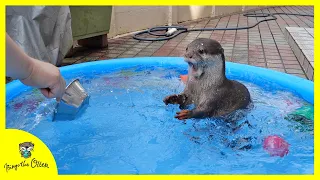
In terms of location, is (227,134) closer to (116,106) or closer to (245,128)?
(245,128)

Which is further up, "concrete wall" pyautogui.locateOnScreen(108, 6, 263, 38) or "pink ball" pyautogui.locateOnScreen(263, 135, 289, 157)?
"concrete wall" pyautogui.locateOnScreen(108, 6, 263, 38)

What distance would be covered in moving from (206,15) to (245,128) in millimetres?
7483

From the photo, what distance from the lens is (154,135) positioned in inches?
106

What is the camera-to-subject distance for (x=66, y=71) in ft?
12.8

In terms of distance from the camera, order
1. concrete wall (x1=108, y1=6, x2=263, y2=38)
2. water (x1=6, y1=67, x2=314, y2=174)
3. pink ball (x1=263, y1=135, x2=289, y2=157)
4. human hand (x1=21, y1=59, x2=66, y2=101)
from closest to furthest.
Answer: human hand (x1=21, y1=59, x2=66, y2=101)
water (x1=6, y1=67, x2=314, y2=174)
pink ball (x1=263, y1=135, x2=289, y2=157)
concrete wall (x1=108, y1=6, x2=263, y2=38)

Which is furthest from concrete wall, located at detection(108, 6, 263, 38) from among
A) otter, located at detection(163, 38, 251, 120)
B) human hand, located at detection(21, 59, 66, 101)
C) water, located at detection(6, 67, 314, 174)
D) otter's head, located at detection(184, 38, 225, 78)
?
human hand, located at detection(21, 59, 66, 101)

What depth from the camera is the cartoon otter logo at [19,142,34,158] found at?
1.61 meters

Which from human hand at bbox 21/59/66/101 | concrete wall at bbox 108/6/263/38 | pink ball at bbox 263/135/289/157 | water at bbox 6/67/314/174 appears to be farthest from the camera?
concrete wall at bbox 108/6/263/38

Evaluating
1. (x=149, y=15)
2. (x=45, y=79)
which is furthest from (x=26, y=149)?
(x=149, y=15)

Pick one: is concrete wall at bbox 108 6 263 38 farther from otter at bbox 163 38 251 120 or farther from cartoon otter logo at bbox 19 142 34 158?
cartoon otter logo at bbox 19 142 34 158

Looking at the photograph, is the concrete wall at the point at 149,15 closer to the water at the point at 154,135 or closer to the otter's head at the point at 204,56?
the water at the point at 154,135

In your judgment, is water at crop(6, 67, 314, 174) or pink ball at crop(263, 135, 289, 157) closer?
water at crop(6, 67, 314, 174)

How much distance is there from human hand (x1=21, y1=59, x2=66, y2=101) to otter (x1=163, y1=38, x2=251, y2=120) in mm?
967

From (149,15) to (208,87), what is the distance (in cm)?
531
